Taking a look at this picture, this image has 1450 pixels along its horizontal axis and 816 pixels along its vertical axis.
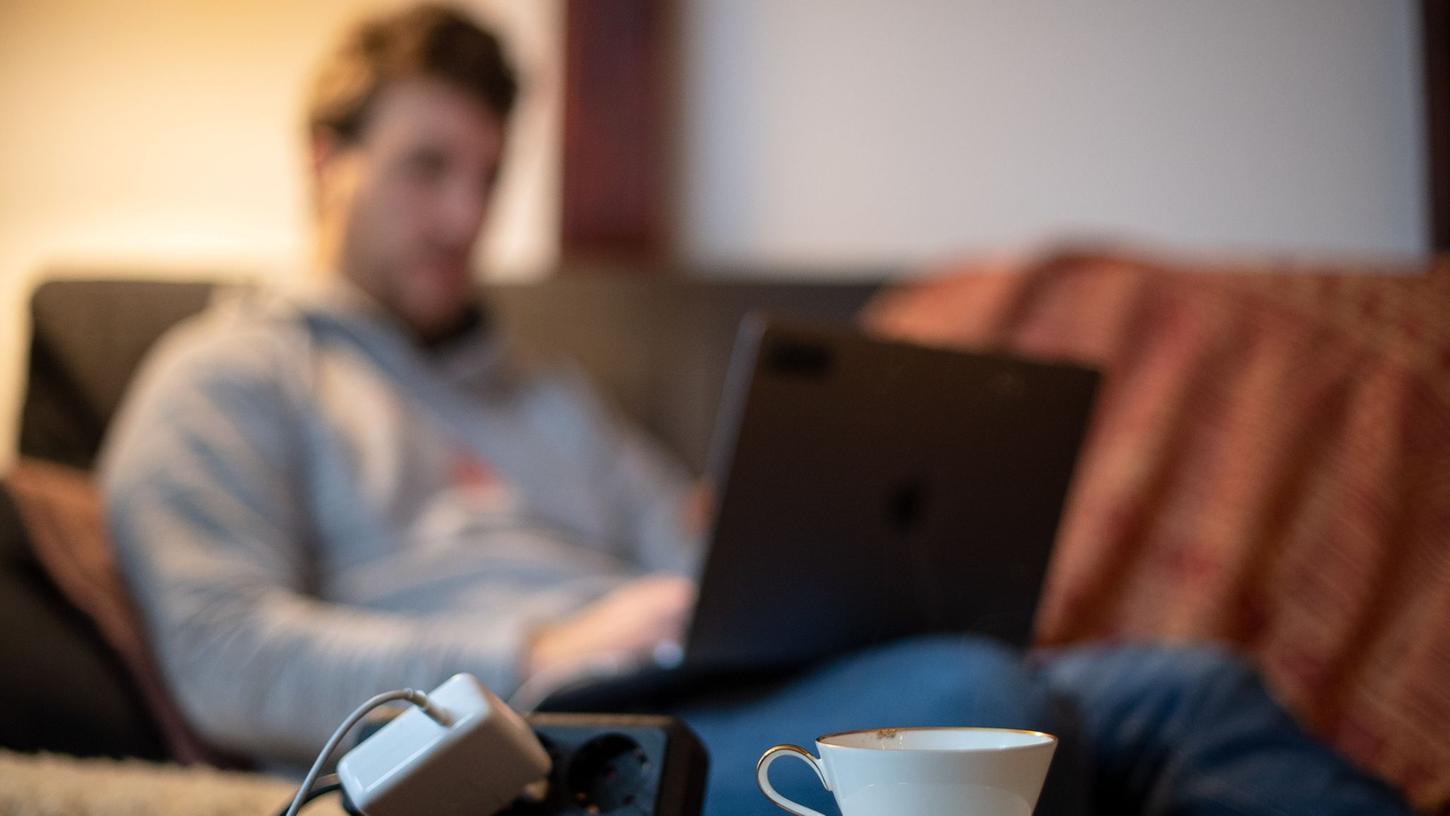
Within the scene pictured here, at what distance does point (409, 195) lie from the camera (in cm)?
136

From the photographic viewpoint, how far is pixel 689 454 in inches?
65.4

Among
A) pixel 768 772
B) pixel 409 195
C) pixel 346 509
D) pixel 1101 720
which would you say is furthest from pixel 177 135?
pixel 768 772

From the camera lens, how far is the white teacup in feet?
1.27

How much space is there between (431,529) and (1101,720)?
2.18 feet

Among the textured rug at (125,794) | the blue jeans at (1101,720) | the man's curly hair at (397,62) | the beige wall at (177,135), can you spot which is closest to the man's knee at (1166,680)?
the blue jeans at (1101,720)

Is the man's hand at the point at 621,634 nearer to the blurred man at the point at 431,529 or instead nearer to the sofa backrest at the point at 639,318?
the blurred man at the point at 431,529

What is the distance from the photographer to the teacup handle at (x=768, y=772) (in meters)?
0.43

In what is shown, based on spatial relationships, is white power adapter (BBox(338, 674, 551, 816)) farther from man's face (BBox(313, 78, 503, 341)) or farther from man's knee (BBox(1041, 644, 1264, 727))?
man's face (BBox(313, 78, 503, 341))

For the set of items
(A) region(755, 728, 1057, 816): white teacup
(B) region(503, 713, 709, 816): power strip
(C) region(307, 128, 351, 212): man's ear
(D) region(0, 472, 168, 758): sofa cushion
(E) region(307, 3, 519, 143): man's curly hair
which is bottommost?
(D) region(0, 472, 168, 758): sofa cushion

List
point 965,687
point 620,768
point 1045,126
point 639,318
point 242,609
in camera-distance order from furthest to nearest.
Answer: point 1045,126 < point 639,318 < point 242,609 < point 965,687 < point 620,768

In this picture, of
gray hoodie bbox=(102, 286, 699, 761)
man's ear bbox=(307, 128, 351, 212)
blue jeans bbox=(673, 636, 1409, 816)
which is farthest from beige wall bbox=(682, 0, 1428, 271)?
blue jeans bbox=(673, 636, 1409, 816)

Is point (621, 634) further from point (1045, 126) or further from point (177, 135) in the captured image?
point (177, 135)

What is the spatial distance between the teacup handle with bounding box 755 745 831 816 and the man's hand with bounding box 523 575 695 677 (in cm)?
50

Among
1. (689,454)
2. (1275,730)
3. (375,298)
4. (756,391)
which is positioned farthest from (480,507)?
(1275,730)
